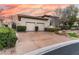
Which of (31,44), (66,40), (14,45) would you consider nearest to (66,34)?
(66,40)

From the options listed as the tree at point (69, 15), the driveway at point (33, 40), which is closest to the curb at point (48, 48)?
the driveway at point (33, 40)

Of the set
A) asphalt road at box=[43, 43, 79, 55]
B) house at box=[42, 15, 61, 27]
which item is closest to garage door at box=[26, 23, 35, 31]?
house at box=[42, 15, 61, 27]

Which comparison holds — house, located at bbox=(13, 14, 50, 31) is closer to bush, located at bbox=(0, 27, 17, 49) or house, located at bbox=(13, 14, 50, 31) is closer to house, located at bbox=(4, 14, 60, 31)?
house, located at bbox=(4, 14, 60, 31)

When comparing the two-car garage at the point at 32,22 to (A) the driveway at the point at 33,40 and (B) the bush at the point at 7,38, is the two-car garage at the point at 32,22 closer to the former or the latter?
(A) the driveway at the point at 33,40

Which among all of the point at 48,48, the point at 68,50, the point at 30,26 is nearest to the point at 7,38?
the point at 30,26
